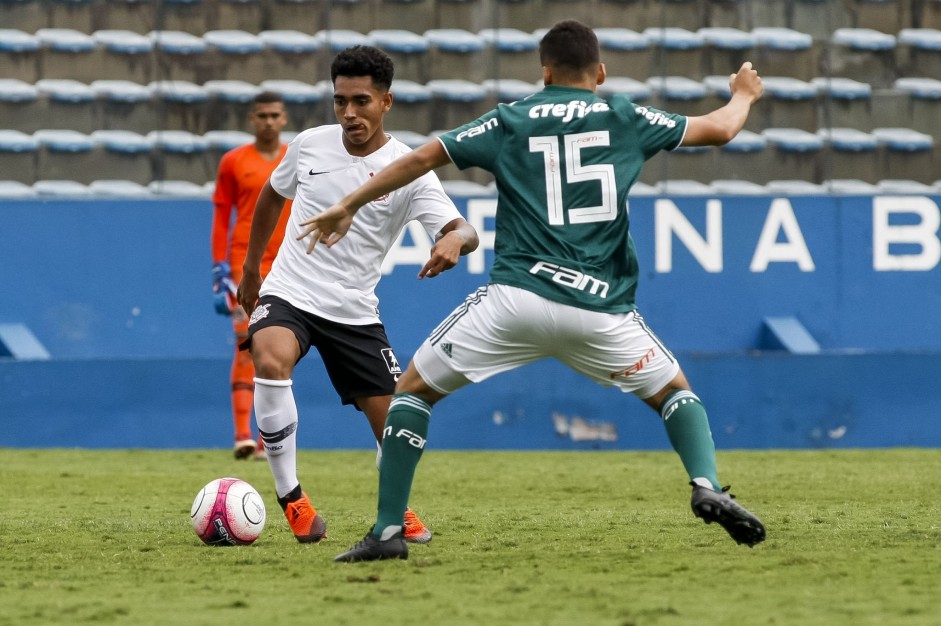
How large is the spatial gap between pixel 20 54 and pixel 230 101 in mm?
1755

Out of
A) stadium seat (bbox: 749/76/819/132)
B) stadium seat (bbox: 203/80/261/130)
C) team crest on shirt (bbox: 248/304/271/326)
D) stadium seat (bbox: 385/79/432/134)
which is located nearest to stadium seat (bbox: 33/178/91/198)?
stadium seat (bbox: 203/80/261/130)

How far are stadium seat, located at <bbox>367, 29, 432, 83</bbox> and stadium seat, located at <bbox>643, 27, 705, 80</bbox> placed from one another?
1837 mm

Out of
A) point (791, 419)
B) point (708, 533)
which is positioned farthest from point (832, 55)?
point (708, 533)

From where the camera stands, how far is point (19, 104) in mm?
12625

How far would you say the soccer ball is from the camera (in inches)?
223

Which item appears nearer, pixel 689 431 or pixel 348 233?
pixel 689 431

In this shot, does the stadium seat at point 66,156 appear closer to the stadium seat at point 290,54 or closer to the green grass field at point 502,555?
the stadium seat at point 290,54

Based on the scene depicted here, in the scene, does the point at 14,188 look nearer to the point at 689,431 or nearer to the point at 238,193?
the point at 238,193

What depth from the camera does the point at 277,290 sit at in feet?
19.6

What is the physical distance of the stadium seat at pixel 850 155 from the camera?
497 inches

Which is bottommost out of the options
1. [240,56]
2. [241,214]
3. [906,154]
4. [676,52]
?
[906,154]

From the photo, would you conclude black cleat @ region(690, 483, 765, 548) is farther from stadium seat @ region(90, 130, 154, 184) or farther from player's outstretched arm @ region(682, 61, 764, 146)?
stadium seat @ region(90, 130, 154, 184)

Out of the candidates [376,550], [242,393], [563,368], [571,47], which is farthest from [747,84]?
[563,368]

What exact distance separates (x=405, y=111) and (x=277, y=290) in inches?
275
